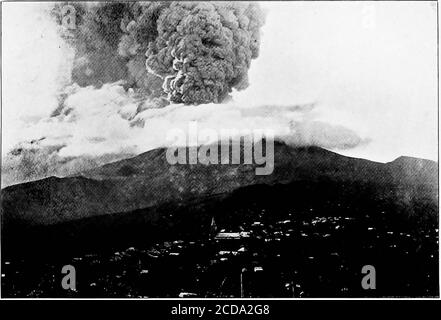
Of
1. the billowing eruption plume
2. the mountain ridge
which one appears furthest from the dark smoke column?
the mountain ridge

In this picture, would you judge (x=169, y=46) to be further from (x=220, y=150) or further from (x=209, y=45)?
(x=220, y=150)

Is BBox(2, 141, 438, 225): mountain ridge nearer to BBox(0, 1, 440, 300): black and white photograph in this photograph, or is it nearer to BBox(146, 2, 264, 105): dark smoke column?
BBox(0, 1, 440, 300): black and white photograph

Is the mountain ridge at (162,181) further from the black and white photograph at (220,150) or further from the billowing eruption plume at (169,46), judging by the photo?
the billowing eruption plume at (169,46)

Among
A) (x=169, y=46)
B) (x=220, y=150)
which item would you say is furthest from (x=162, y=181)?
(x=169, y=46)

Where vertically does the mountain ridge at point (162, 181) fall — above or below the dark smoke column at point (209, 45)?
below

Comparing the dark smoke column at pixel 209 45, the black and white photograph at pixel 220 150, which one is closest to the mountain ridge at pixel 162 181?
the black and white photograph at pixel 220 150

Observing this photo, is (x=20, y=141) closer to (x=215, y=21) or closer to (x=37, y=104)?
(x=37, y=104)

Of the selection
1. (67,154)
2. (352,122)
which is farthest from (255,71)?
(67,154)


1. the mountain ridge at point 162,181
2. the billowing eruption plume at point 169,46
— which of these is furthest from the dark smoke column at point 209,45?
the mountain ridge at point 162,181
